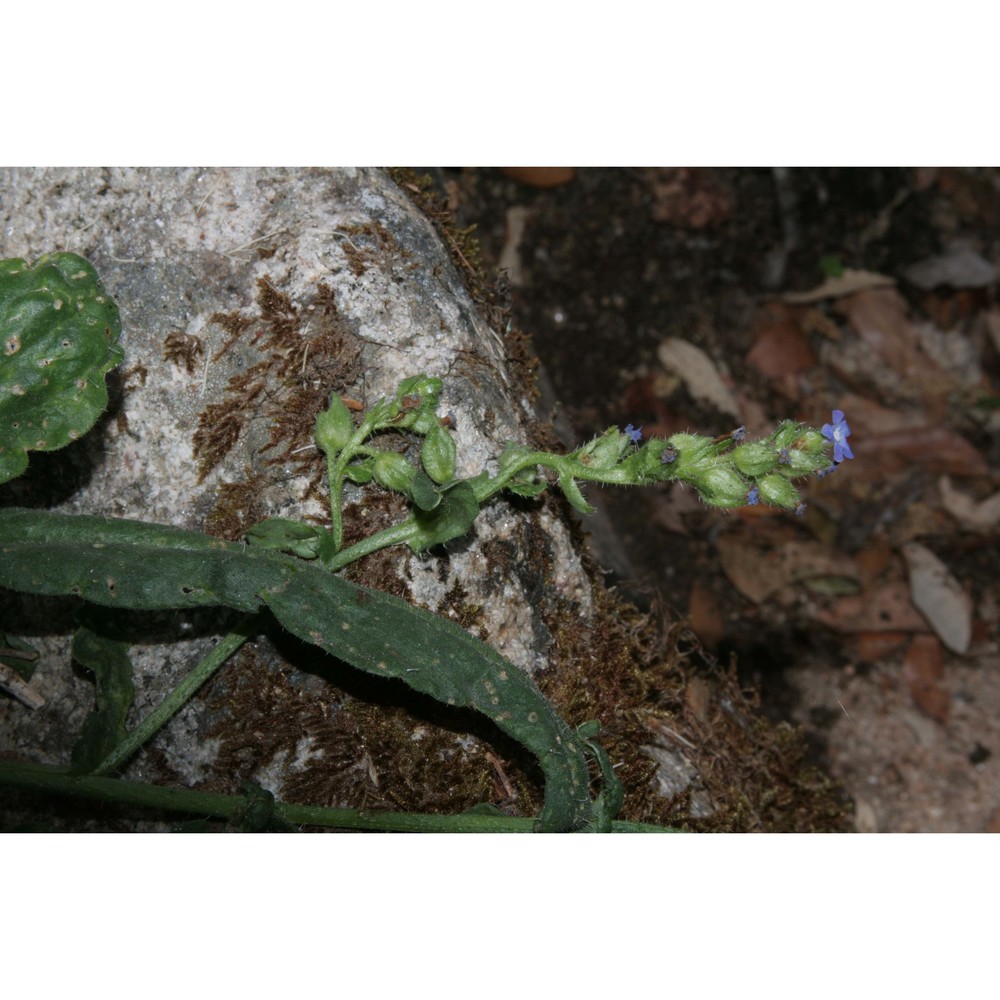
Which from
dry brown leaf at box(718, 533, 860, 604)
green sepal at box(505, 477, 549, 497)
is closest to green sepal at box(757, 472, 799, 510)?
green sepal at box(505, 477, 549, 497)

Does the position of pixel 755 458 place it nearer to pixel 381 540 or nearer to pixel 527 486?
pixel 527 486

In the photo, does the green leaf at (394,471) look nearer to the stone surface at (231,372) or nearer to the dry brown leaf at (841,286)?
the stone surface at (231,372)

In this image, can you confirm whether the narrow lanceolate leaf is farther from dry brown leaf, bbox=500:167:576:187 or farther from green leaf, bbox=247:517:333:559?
dry brown leaf, bbox=500:167:576:187

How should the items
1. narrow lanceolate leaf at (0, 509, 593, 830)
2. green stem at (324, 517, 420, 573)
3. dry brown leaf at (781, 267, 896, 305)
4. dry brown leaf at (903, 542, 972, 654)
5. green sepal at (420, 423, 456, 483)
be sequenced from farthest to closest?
dry brown leaf at (781, 267, 896, 305), dry brown leaf at (903, 542, 972, 654), green stem at (324, 517, 420, 573), green sepal at (420, 423, 456, 483), narrow lanceolate leaf at (0, 509, 593, 830)

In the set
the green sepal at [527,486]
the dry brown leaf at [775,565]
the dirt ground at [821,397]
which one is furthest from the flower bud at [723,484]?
the dry brown leaf at [775,565]

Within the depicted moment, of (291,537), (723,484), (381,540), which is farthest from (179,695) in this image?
(723,484)

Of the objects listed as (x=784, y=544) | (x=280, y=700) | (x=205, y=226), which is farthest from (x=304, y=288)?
(x=784, y=544)

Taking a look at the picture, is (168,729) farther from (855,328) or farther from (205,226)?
(855,328)
